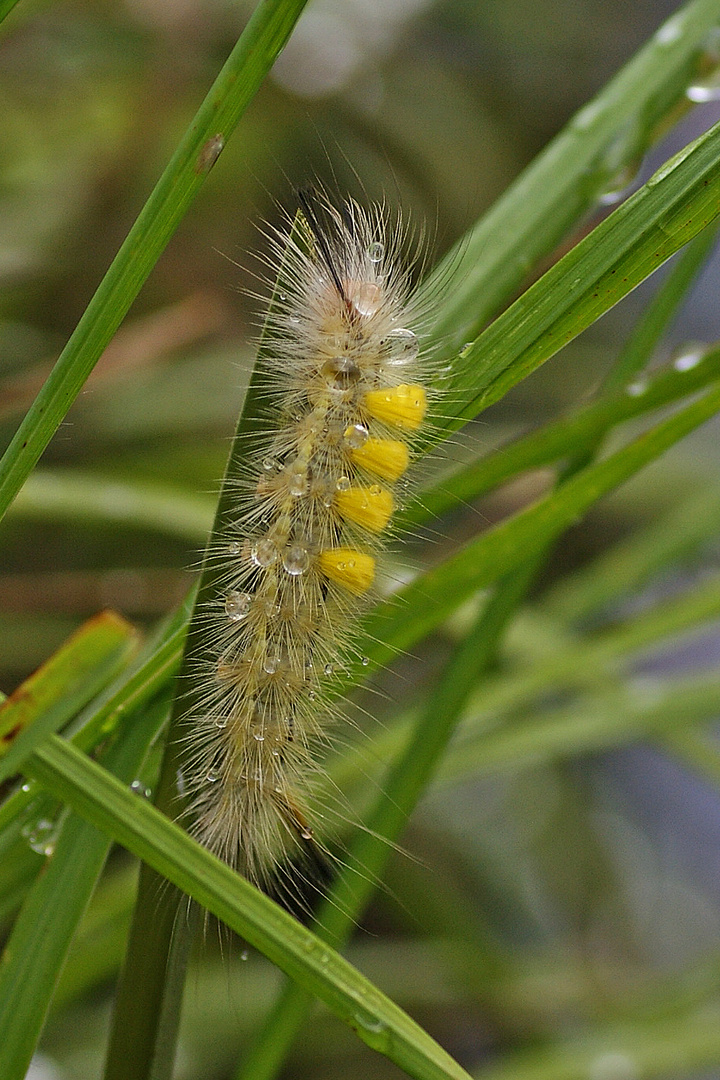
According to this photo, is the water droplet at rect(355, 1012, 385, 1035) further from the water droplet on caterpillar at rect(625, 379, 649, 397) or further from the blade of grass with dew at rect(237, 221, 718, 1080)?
the water droplet on caterpillar at rect(625, 379, 649, 397)

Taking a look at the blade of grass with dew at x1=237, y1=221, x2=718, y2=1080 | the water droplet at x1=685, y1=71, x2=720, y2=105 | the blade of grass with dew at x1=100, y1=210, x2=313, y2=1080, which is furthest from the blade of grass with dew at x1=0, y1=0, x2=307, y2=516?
the water droplet at x1=685, y1=71, x2=720, y2=105

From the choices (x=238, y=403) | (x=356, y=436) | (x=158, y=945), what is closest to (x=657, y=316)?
(x=356, y=436)

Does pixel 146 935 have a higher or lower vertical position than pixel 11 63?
lower

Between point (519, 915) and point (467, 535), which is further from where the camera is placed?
point (519, 915)

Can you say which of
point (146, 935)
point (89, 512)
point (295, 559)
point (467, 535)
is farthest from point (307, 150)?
point (146, 935)

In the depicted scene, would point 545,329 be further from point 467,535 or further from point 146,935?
point 467,535

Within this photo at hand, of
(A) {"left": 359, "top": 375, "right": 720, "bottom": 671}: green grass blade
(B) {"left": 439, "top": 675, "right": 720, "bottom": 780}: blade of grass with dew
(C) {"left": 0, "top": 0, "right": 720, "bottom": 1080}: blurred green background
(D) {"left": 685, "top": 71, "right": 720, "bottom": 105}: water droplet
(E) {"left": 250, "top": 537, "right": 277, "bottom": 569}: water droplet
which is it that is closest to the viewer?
(E) {"left": 250, "top": 537, "right": 277, "bottom": 569}: water droplet

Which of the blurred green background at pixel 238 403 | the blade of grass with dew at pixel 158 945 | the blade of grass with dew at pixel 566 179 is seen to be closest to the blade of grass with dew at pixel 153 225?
the blade of grass with dew at pixel 158 945

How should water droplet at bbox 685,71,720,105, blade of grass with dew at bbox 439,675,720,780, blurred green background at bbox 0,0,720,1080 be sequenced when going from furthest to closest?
blurred green background at bbox 0,0,720,1080 → blade of grass with dew at bbox 439,675,720,780 → water droplet at bbox 685,71,720,105
